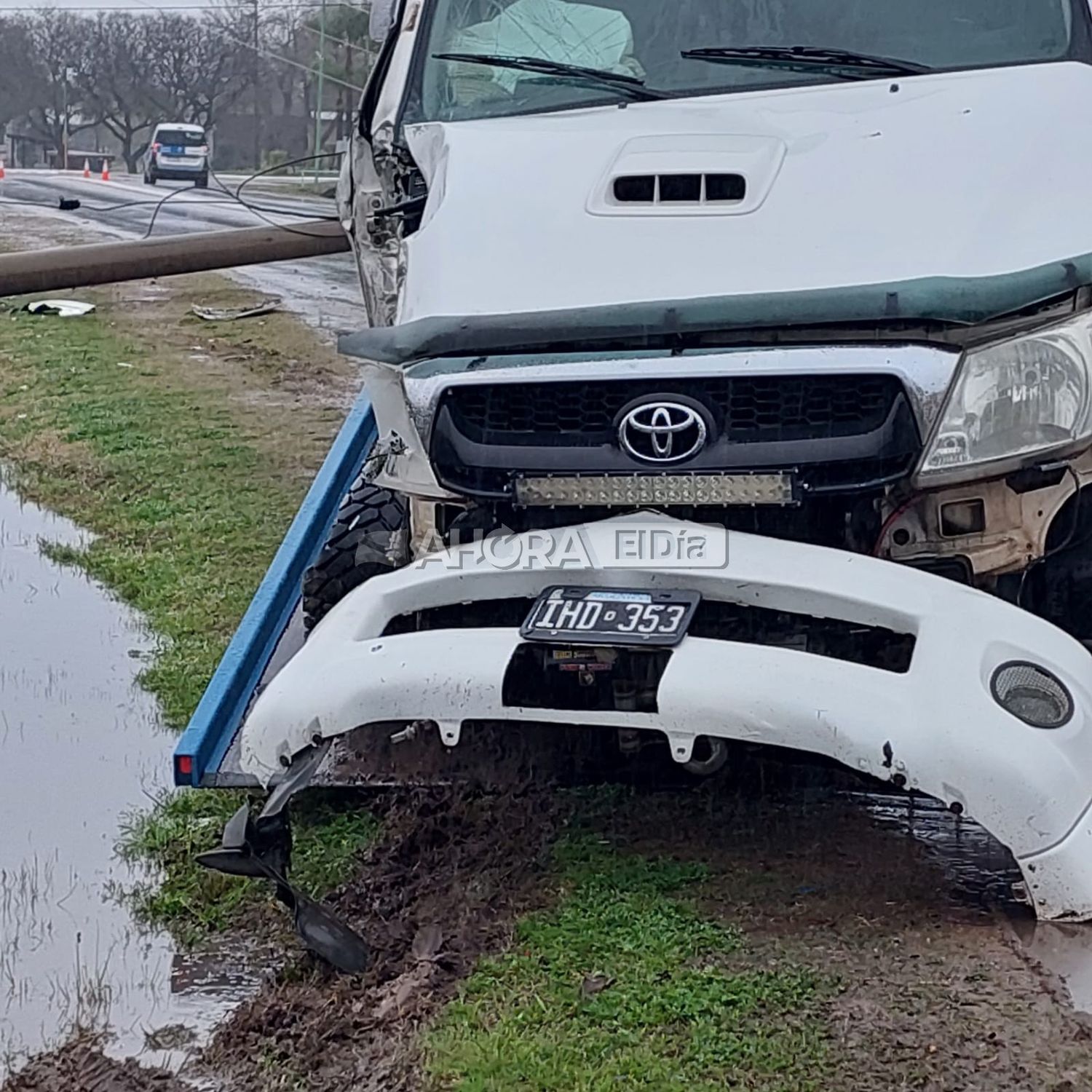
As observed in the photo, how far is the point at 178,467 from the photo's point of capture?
9.77m

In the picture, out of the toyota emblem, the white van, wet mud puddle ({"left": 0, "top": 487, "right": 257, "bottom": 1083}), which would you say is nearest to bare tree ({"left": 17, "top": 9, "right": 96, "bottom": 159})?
the white van

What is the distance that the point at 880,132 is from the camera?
4.28m

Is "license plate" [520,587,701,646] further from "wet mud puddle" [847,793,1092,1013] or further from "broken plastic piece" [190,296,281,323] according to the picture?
"broken plastic piece" [190,296,281,323]

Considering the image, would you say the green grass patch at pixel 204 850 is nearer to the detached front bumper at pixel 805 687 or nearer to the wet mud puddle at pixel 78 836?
the wet mud puddle at pixel 78 836

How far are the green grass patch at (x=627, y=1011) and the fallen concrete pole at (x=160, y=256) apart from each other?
3.50 m

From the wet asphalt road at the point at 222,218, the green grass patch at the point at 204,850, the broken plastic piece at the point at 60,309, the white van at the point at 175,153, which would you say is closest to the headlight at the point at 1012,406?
the green grass patch at the point at 204,850

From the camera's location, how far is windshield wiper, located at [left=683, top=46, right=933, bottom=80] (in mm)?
4570

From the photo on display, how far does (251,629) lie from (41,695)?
1202mm

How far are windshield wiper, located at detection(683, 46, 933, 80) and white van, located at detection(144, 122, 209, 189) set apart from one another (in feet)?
130

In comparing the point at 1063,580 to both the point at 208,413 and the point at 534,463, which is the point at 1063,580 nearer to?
the point at 534,463

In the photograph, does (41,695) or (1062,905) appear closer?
(1062,905)

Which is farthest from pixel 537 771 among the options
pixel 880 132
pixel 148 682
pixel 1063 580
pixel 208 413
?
pixel 208 413

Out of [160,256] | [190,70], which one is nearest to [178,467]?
[160,256]

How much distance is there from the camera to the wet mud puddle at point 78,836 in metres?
3.93
